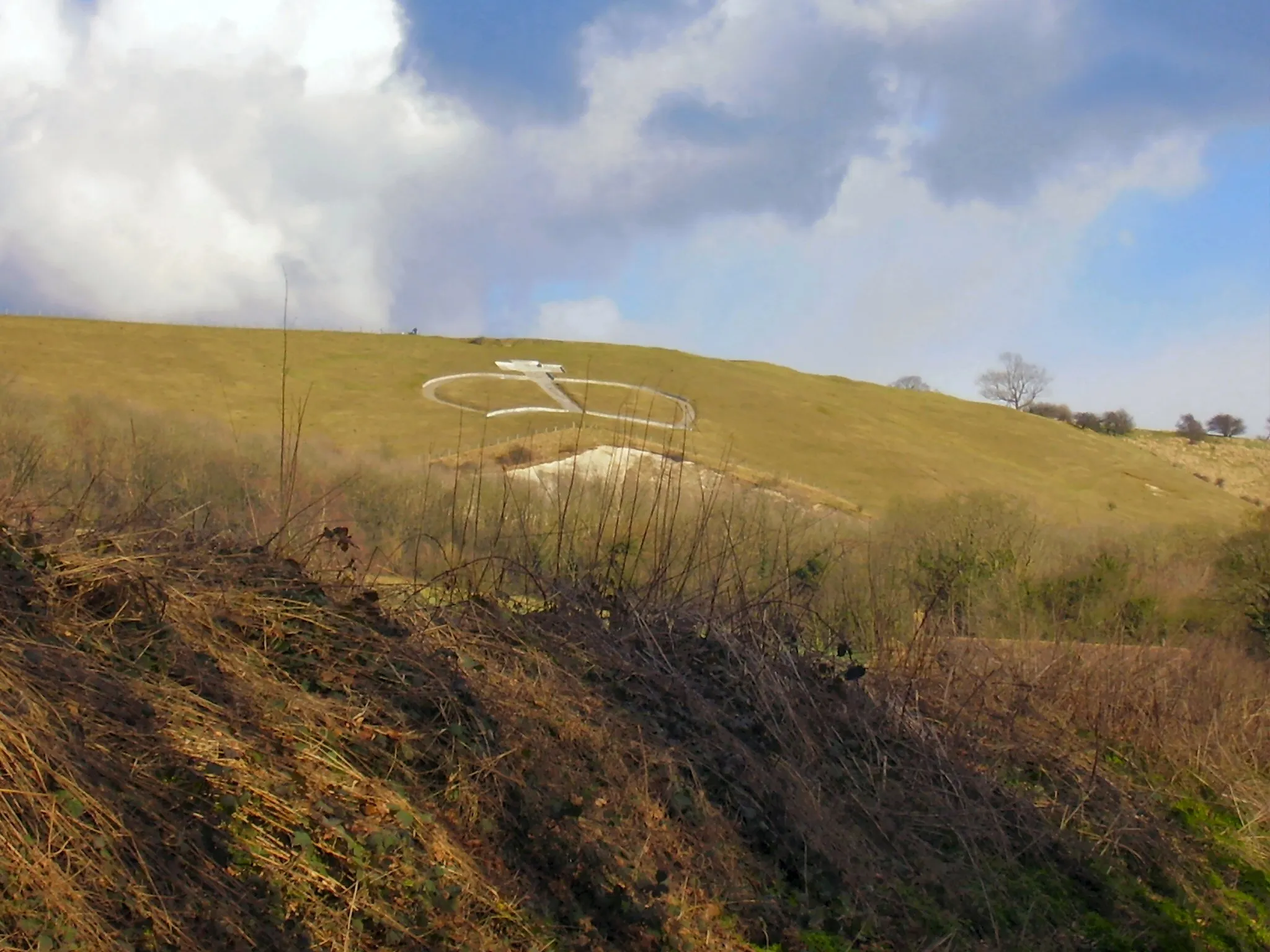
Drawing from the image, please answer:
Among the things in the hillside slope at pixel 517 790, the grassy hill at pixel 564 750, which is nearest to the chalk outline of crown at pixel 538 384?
the grassy hill at pixel 564 750

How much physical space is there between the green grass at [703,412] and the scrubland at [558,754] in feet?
150

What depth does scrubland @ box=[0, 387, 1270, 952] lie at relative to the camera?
4.24m

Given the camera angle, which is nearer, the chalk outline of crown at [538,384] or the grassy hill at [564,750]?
the grassy hill at [564,750]

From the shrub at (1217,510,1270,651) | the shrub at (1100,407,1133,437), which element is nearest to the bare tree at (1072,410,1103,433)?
the shrub at (1100,407,1133,437)

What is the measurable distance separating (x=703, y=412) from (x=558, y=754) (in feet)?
269

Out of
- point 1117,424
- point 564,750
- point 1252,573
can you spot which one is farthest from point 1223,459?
point 564,750

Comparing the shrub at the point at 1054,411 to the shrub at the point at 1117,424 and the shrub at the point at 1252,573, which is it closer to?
the shrub at the point at 1117,424

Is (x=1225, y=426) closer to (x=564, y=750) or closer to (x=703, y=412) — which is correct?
(x=703, y=412)

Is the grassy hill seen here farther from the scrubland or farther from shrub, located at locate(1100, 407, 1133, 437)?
shrub, located at locate(1100, 407, 1133, 437)

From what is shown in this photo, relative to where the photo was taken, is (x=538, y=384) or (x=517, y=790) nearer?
(x=517, y=790)

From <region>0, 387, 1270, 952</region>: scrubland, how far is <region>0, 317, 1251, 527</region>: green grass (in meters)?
45.8

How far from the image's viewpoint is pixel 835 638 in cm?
870

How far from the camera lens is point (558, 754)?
5809 millimetres

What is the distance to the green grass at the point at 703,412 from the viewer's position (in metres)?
69.3
